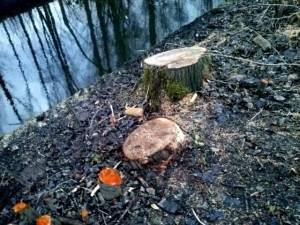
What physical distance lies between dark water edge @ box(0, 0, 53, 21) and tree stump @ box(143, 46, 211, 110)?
9.73 meters

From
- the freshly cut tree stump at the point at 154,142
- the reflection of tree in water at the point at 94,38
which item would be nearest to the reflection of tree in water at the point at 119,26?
the reflection of tree in water at the point at 94,38

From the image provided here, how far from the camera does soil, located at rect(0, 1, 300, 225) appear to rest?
259 centimetres

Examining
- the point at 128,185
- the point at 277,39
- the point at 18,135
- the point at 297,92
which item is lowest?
the point at 18,135

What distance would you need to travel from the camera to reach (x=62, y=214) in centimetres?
270

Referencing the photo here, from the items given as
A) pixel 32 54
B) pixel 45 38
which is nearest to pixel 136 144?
pixel 32 54

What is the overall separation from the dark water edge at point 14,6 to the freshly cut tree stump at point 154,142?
10.5 m

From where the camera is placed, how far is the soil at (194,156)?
259 cm

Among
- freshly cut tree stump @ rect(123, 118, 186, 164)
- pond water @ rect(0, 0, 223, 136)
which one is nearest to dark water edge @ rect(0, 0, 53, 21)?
pond water @ rect(0, 0, 223, 136)

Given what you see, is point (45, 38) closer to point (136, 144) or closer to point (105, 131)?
point (105, 131)

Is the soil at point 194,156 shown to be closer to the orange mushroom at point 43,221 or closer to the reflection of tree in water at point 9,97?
the orange mushroom at point 43,221

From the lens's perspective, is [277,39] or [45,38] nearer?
[277,39]

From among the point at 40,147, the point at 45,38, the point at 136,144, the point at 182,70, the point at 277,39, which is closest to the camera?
the point at 136,144

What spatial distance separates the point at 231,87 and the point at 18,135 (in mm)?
3649

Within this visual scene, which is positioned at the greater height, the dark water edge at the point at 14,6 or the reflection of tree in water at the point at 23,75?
the dark water edge at the point at 14,6
